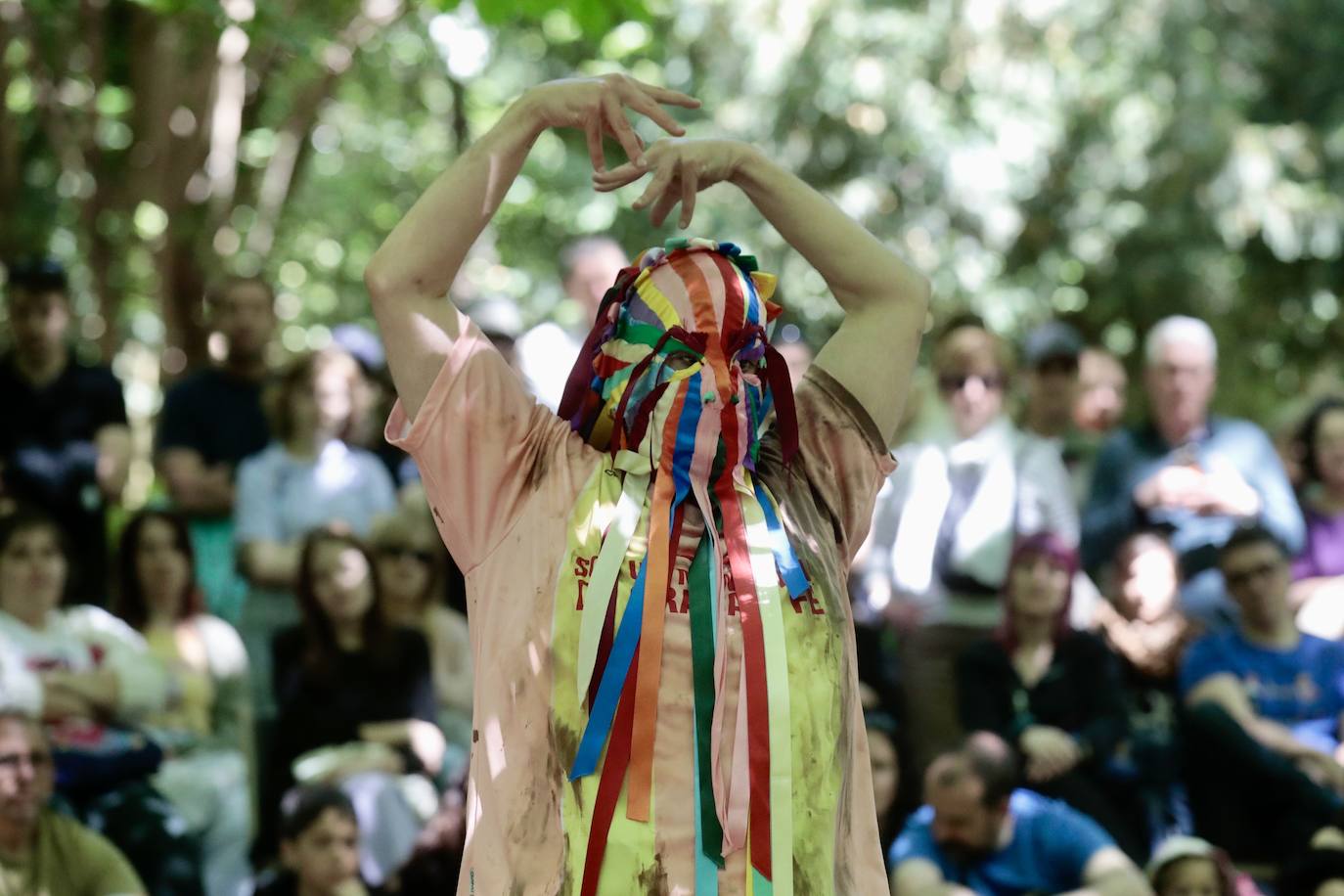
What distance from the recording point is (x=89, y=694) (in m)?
5.64

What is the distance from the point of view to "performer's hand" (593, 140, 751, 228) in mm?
2916

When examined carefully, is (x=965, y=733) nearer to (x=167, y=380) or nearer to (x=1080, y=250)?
(x=167, y=380)

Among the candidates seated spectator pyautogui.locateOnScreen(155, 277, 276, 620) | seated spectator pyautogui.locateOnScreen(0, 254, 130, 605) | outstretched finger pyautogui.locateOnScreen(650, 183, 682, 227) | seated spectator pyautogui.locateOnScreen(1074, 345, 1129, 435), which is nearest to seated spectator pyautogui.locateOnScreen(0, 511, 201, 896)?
seated spectator pyautogui.locateOnScreen(0, 254, 130, 605)

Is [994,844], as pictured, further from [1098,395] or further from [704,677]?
[704,677]

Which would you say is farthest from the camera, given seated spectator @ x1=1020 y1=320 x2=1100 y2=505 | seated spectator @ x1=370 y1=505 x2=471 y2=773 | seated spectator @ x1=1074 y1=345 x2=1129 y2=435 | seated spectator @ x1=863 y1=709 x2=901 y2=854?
seated spectator @ x1=1074 y1=345 x2=1129 y2=435

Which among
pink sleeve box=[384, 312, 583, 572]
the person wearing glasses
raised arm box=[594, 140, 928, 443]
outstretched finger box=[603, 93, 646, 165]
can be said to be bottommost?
pink sleeve box=[384, 312, 583, 572]

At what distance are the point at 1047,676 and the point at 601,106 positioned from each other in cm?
375

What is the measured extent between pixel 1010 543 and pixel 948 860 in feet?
4.27

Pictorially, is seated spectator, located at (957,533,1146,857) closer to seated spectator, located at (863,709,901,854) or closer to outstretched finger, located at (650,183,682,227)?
seated spectator, located at (863,709,901,854)

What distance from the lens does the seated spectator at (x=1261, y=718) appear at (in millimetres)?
6023

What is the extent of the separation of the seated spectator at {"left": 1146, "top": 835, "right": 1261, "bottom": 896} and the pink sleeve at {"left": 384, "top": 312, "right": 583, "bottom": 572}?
3.50 metres

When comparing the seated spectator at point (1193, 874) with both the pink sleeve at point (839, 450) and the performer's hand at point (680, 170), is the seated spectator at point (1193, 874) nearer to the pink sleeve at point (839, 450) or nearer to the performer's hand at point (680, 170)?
the pink sleeve at point (839, 450)

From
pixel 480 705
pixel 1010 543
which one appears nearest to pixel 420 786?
pixel 1010 543

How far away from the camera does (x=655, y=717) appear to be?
2.77m
